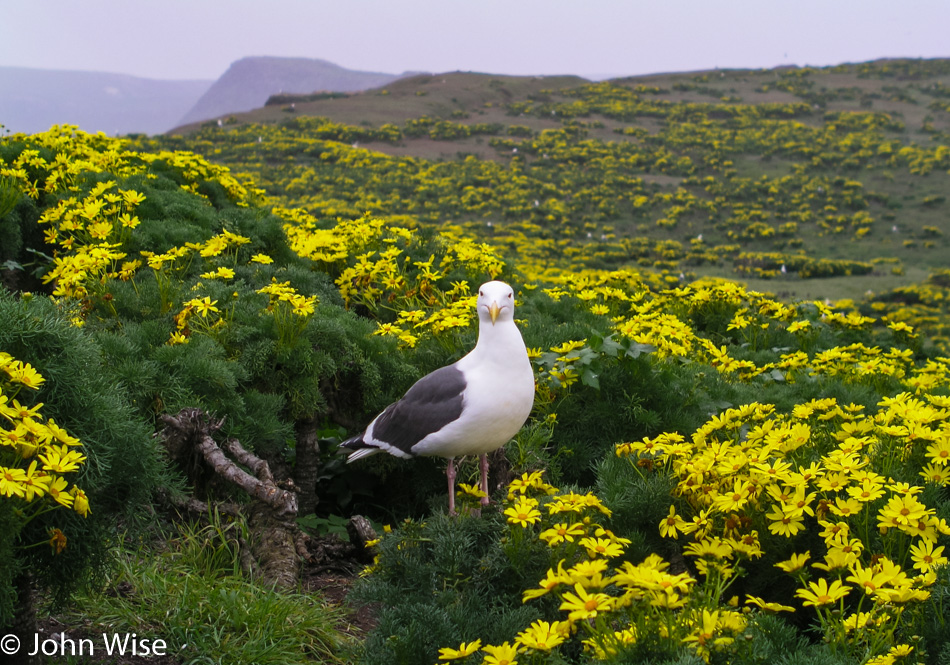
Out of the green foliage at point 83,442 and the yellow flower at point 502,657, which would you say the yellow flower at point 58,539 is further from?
the yellow flower at point 502,657

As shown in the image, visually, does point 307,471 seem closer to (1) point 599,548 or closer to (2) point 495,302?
(2) point 495,302

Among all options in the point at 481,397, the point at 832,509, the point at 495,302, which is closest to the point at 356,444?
the point at 481,397

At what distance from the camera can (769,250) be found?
2545cm

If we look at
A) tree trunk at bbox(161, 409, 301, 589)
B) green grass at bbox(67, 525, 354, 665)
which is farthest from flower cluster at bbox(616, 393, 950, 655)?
tree trunk at bbox(161, 409, 301, 589)

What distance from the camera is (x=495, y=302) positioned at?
3.66m

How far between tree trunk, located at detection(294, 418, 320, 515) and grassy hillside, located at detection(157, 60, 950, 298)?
42.5 feet

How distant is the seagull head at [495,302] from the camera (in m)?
3.66

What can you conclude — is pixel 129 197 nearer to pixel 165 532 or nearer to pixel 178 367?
pixel 178 367

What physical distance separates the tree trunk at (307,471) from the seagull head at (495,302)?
167 centimetres

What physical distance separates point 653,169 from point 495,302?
33210mm

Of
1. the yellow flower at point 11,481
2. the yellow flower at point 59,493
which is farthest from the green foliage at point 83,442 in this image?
the yellow flower at point 11,481

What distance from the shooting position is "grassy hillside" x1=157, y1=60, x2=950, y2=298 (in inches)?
949

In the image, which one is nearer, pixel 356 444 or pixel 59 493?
pixel 59 493

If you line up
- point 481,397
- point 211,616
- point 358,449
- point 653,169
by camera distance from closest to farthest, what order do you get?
1. point 211,616
2. point 481,397
3. point 358,449
4. point 653,169
